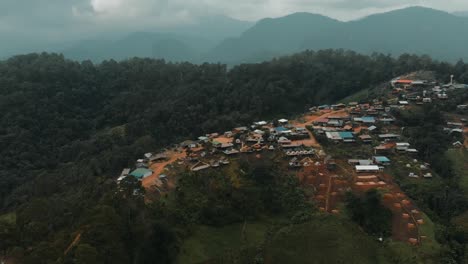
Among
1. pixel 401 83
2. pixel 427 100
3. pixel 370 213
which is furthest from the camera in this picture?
pixel 401 83

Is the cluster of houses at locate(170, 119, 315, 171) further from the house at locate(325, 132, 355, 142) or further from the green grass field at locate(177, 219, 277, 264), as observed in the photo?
the green grass field at locate(177, 219, 277, 264)

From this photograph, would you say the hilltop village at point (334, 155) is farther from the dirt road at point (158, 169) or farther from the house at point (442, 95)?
the house at point (442, 95)

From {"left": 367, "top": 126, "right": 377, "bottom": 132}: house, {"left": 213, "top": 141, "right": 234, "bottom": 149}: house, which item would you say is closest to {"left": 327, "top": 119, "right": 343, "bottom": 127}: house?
{"left": 367, "top": 126, "right": 377, "bottom": 132}: house

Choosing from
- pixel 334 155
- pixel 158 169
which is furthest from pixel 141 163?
pixel 334 155

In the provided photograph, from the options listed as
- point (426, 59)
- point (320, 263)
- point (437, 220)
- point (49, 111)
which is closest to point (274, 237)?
point (320, 263)

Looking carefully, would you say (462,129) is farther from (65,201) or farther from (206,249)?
(65,201)

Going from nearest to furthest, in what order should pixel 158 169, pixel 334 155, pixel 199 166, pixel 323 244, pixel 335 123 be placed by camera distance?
pixel 323 244
pixel 199 166
pixel 158 169
pixel 334 155
pixel 335 123

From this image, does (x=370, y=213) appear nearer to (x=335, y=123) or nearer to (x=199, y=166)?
(x=199, y=166)
